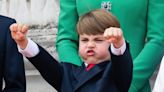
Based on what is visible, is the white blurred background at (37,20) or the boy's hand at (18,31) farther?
the white blurred background at (37,20)

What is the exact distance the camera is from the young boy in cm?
285

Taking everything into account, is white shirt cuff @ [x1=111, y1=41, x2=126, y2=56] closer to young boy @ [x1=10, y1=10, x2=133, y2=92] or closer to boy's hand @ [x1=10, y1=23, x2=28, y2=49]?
young boy @ [x1=10, y1=10, x2=133, y2=92]

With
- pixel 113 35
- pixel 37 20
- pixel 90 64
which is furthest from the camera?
pixel 37 20

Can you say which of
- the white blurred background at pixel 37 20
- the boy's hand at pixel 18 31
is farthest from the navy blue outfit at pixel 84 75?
the white blurred background at pixel 37 20

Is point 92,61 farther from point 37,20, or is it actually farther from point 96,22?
point 37,20

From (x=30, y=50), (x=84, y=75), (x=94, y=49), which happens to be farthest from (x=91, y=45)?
(x=30, y=50)

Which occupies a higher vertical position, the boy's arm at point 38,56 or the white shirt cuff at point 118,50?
the white shirt cuff at point 118,50

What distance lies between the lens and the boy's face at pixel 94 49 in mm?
2891

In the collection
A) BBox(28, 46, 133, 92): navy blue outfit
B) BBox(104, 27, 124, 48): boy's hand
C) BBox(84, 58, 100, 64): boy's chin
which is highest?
BBox(104, 27, 124, 48): boy's hand

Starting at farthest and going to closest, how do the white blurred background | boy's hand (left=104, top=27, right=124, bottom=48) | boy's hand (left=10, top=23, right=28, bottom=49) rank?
the white blurred background → boy's hand (left=10, top=23, right=28, bottom=49) → boy's hand (left=104, top=27, right=124, bottom=48)

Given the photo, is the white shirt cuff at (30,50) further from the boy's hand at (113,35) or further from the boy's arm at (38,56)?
the boy's hand at (113,35)

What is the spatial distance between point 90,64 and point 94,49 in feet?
0.29

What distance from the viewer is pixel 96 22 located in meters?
2.94

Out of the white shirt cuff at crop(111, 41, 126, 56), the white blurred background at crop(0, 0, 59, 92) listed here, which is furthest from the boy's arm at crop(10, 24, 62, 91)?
the white blurred background at crop(0, 0, 59, 92)
